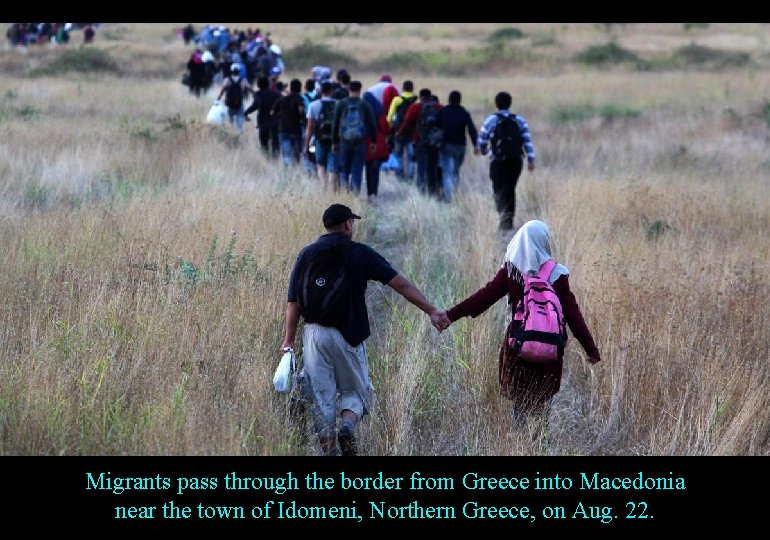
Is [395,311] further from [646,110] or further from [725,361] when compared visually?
[646,110]

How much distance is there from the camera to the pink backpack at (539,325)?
5.73 meters

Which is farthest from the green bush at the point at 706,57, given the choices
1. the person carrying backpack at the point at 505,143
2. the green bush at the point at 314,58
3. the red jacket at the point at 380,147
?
the person carrying backpack at the point at 505,143

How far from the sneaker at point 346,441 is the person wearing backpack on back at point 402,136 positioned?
10019 millimetres

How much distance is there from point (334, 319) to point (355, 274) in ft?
1.00

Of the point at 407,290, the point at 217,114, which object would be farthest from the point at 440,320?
the point at 217,114

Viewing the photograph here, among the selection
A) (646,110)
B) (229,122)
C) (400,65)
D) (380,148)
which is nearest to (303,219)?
(380,148)

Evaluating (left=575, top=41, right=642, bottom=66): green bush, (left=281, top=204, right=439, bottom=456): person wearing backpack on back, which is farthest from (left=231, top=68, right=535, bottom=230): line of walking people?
(left=575, top=41, right=642, bottom=66): green bush

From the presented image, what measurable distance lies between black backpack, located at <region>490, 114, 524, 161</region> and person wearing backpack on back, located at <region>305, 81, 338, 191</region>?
2588mm

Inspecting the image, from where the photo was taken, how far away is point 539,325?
18.8 ft

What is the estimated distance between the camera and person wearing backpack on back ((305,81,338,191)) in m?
13.7

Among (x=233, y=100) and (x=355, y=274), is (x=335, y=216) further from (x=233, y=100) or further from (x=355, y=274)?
(x=233, y=100)

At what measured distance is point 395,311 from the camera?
8445 millimetres

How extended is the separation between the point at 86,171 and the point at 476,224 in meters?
5.60
